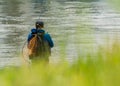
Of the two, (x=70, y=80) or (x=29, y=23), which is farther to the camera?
(x=29, y=23)

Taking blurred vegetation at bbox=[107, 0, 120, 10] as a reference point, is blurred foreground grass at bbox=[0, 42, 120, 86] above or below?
below

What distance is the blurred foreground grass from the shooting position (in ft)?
11.7

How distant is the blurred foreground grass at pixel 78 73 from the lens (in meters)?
3.56

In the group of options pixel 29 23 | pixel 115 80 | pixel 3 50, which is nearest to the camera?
pixel 115 80

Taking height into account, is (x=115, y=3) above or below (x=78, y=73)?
above

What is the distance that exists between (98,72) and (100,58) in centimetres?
16

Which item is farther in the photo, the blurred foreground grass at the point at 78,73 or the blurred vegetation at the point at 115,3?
the blurred vegetation at the point at 115,3

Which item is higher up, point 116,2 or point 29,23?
point 116,2

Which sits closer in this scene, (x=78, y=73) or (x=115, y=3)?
(x=78, y=73)

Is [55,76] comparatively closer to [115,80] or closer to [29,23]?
[115,80]

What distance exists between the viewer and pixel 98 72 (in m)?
3.70

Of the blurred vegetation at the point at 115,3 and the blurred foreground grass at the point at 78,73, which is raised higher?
the blurred vegetation at the point at 115,3

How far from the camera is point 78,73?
12.3 ft

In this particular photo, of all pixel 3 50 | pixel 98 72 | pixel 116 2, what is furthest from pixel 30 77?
pixel 3 50
